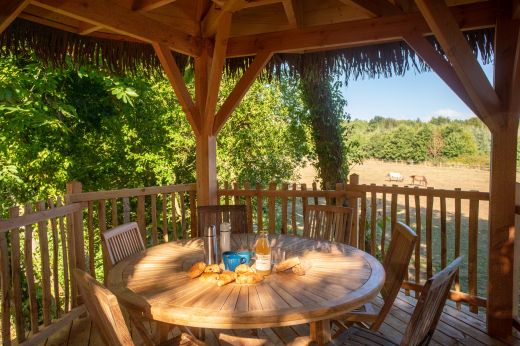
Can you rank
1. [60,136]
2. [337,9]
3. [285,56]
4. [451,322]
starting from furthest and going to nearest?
1. [60,136]
2. [285,56]
3. [337,9]
4. [451,322]

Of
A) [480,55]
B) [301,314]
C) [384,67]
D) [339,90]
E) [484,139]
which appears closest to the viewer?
[301,314]

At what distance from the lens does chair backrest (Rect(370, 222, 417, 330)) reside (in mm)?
1979

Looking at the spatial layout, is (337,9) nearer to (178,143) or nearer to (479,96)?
(479,96)

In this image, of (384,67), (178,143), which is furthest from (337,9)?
(178,143)

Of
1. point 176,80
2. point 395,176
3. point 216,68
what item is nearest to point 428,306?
point 216,68

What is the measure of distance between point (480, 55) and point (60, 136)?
310 inches

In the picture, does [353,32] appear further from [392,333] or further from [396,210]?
[392,333]

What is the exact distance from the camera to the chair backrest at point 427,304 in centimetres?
127

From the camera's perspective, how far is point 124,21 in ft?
10.3

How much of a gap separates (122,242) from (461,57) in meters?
2.67

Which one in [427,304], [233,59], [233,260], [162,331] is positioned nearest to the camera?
[427,304]

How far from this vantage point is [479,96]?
9.08 ft

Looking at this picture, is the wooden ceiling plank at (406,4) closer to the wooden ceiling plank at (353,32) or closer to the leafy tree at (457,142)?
the wooden ceiling plank at (353,32)

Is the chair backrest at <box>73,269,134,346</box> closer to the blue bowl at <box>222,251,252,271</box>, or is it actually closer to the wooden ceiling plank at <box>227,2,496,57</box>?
the blue bowl at <box>222,251,252,271</box>
